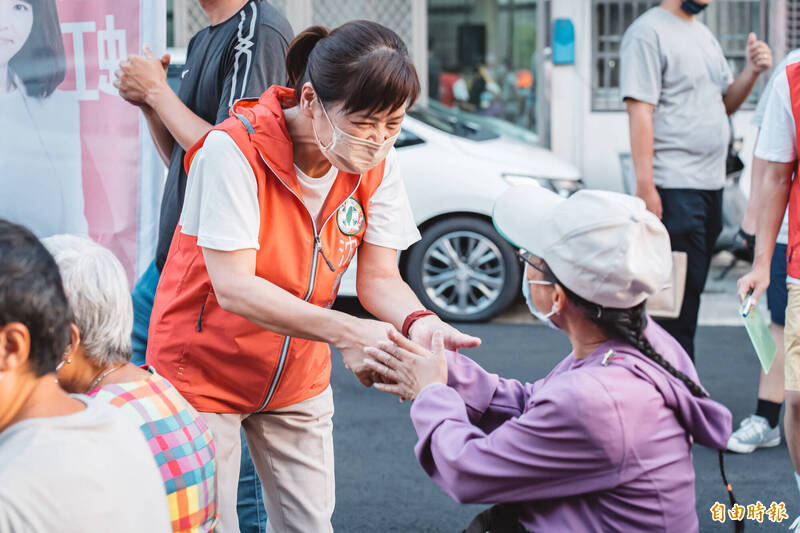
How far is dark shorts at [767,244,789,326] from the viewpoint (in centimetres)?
471

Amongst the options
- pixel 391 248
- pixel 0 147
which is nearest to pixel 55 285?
pixel 391 248

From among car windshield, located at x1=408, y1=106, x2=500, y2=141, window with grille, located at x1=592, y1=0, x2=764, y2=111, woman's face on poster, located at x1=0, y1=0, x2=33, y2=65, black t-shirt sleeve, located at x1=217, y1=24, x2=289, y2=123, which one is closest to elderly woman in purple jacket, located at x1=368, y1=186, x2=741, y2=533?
black t-shirt sleeve, located at x1=217, y1=24, x2=289, y2=123

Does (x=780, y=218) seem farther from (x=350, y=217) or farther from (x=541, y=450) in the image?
(x=541, y=450)

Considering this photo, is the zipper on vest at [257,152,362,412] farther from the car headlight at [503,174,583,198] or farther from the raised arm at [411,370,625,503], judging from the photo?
the car headlight at [503,174,583,198]

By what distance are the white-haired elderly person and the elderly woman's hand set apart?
0.43m

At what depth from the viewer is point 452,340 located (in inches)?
101

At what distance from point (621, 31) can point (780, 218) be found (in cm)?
778

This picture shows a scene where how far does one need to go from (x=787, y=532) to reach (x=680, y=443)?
2324 millimetres

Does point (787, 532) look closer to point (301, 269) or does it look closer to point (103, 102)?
point (301, 269)

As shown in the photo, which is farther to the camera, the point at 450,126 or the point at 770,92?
the point at 450,126

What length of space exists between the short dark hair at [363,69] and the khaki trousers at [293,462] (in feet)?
2.71

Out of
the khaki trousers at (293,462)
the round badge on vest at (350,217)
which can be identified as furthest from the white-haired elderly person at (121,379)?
the round badge on vest at (350,217)

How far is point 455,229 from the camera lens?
7828 millimetres

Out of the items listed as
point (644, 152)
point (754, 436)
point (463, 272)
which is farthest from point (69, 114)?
point (463, 272)
